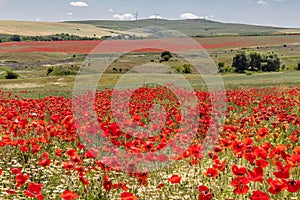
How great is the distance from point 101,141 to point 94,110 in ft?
7.47

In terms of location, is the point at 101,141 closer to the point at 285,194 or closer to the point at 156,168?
the point at 156,168

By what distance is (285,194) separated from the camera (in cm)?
524

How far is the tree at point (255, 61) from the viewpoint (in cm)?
6506

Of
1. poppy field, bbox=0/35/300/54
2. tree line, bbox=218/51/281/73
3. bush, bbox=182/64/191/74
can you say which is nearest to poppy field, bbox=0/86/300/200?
bush, bbox=182/64/191/74

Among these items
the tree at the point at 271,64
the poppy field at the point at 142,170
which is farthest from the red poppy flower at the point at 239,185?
the tree at the point at 271,64

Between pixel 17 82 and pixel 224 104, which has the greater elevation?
pixel 224 104

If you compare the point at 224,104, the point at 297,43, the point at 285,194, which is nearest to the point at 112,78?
the point at 224,104

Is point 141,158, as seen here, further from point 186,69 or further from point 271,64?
point 271,64

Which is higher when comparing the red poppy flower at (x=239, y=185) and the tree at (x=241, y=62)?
the red poppy flower at (x=239, y=185)

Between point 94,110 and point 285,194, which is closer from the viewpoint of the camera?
point 285,194

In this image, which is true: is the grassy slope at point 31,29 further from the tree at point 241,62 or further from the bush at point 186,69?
the bush at point 186,69

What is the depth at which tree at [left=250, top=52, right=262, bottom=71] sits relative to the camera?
65062 mm

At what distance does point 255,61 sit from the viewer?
65.2 meters

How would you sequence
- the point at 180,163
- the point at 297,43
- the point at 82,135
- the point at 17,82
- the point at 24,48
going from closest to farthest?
the point at 180,163 → the point at 82,135 → the point at 17,82 → the point at 24,48 → the point at 297,43
